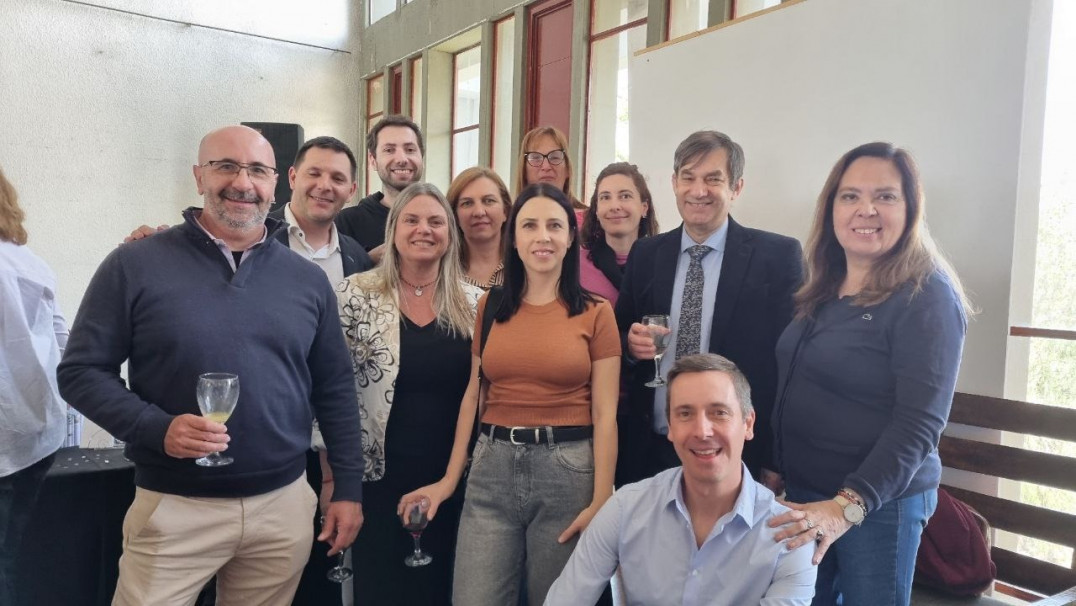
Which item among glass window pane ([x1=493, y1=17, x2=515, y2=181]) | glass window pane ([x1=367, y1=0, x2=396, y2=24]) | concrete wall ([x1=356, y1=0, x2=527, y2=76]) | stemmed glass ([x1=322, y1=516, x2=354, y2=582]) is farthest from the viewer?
glass window pane ([x1=367, y1=0, x2=396, y2=24])

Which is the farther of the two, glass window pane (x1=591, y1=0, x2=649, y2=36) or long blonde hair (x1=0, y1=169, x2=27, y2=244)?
glass window pane (x1=591, y1=0, x2=649, y2=36)

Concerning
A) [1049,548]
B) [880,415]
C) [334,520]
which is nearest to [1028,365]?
[1049,548]

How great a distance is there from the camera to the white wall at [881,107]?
8.47 ft

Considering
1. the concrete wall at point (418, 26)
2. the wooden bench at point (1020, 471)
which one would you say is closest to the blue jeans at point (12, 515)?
the wooden bench at point (1020, 471)

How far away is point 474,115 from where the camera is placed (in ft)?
25.9

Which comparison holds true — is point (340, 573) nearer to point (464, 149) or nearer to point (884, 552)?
point (884, 552)

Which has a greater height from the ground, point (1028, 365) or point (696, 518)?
point (1028, 365)

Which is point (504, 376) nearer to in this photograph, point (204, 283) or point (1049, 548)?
point (204, 283)

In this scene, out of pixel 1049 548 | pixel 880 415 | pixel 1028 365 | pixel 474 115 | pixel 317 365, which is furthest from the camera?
pixel 474 115

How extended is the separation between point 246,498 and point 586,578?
0.85 metres

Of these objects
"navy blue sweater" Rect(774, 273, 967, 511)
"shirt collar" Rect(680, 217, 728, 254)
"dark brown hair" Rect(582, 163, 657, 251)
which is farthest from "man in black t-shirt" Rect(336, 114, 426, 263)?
"navy blue sweater" Rect(774, 273, 967, 511)

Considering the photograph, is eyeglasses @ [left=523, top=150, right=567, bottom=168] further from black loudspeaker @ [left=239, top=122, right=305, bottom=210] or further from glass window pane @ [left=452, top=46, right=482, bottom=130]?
black loudspeaker @ [left=239, top=122, right=305, bottom=210]

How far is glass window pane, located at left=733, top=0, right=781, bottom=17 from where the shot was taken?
14.2ft

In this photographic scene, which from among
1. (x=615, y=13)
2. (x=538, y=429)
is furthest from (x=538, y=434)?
(x=615, y=13)
